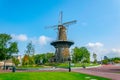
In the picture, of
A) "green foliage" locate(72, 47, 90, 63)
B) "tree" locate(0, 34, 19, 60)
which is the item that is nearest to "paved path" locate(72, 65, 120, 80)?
"tree" locate(0, 34, 19, 60)

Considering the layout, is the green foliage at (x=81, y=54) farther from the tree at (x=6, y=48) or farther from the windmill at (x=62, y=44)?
the tree at (x=6, y=48)

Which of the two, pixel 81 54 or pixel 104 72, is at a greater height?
pixel 81 54

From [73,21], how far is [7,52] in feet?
134

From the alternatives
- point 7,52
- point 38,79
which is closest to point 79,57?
point 7,52

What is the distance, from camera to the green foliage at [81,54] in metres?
139

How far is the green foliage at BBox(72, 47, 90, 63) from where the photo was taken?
139 m

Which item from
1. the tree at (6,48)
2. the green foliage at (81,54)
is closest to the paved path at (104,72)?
the tree at (6,48)

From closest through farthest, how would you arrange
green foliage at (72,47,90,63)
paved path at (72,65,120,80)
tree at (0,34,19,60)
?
1. paved path at (72,65,120,80)
2. tree at (0,34,19,60)
3. green foliage at (72,47,90,63)

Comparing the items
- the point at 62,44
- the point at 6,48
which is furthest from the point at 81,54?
the point at 6,48

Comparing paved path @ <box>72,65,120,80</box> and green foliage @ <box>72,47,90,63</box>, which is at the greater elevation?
green foliage @ <box>72,47,90,63</box>

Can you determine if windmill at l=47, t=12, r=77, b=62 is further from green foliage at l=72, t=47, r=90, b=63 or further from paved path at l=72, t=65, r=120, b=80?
paved path at l=72, t=65, r=120, b=80

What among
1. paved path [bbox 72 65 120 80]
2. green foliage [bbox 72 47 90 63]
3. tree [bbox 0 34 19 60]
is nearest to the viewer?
paved path [bbox 72 65 120 80]

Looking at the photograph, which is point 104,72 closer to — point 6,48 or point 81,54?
point 6,48

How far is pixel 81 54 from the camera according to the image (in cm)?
14138
